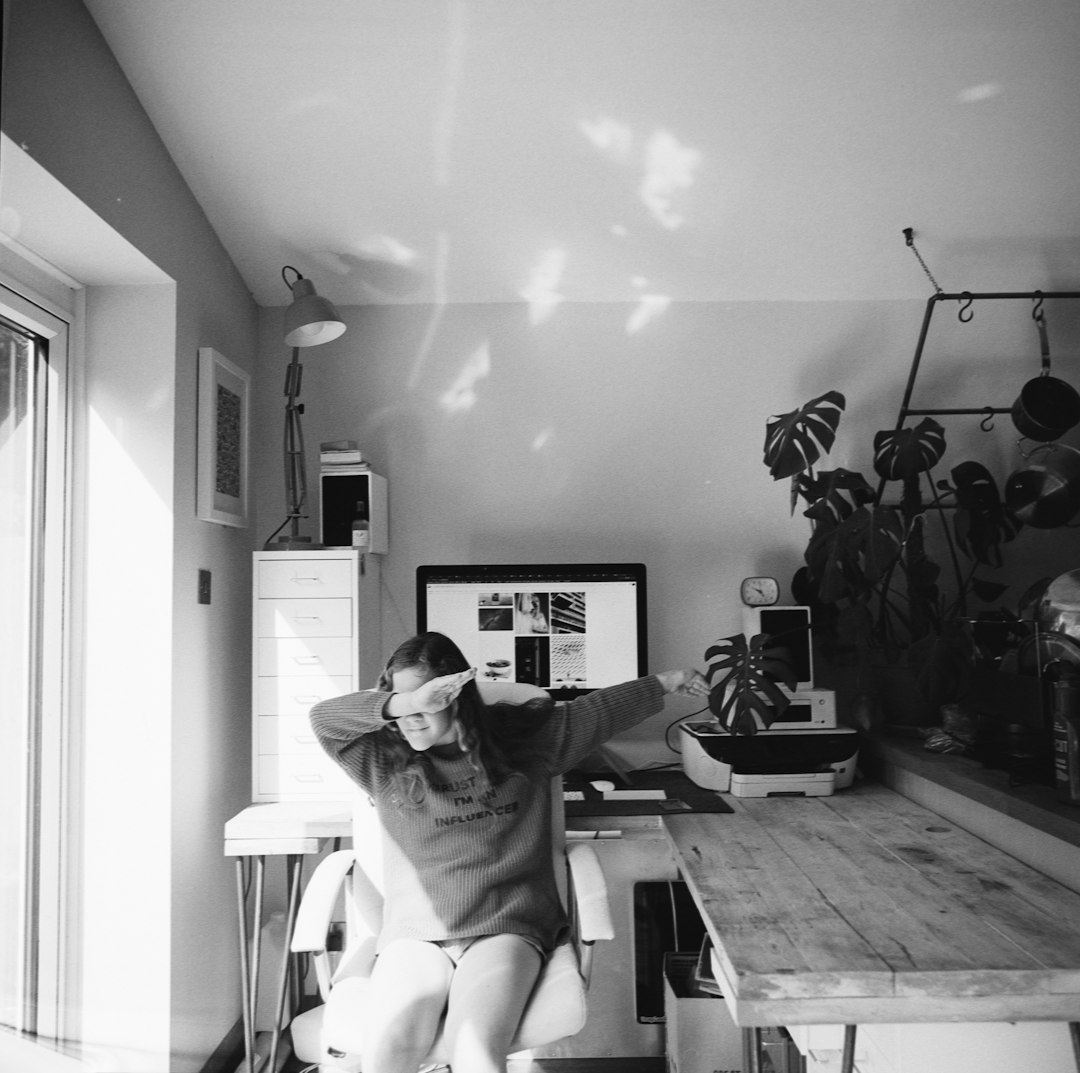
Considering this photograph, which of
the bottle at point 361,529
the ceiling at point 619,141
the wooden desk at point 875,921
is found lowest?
the wooden desk at point 875,921

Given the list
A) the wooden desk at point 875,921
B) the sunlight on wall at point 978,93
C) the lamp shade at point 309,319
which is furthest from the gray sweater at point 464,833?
the sunlight on wall at point 978,93

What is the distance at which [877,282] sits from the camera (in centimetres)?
278

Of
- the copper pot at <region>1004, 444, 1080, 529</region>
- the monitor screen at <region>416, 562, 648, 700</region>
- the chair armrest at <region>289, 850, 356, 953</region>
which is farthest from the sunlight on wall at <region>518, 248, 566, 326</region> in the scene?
the chair armrest at <region>289, 850, 356, 953</region>

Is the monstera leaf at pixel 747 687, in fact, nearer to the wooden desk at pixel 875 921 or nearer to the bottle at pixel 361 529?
the wooden desk at pixel 875 921

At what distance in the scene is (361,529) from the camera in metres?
2.61

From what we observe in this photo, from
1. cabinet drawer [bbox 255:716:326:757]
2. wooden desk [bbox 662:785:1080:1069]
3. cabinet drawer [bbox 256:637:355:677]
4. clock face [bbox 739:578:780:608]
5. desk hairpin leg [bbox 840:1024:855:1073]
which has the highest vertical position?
clock face [bbox 739:578:780:608]

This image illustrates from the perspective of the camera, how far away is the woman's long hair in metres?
1.89

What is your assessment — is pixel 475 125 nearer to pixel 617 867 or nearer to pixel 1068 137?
pixel 1068 137

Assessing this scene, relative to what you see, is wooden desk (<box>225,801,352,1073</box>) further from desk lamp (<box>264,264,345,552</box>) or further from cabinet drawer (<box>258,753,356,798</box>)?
desk lamp (<box>264,264,345,552</box>)

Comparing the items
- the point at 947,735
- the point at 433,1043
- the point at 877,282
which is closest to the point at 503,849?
the point at 433,1043

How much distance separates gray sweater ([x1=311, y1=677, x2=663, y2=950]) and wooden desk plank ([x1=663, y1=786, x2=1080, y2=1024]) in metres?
→ 0.30

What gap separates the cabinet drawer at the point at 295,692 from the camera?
2.45 metres

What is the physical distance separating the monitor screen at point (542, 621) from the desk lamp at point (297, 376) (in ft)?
1.27

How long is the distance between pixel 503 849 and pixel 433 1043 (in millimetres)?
373
